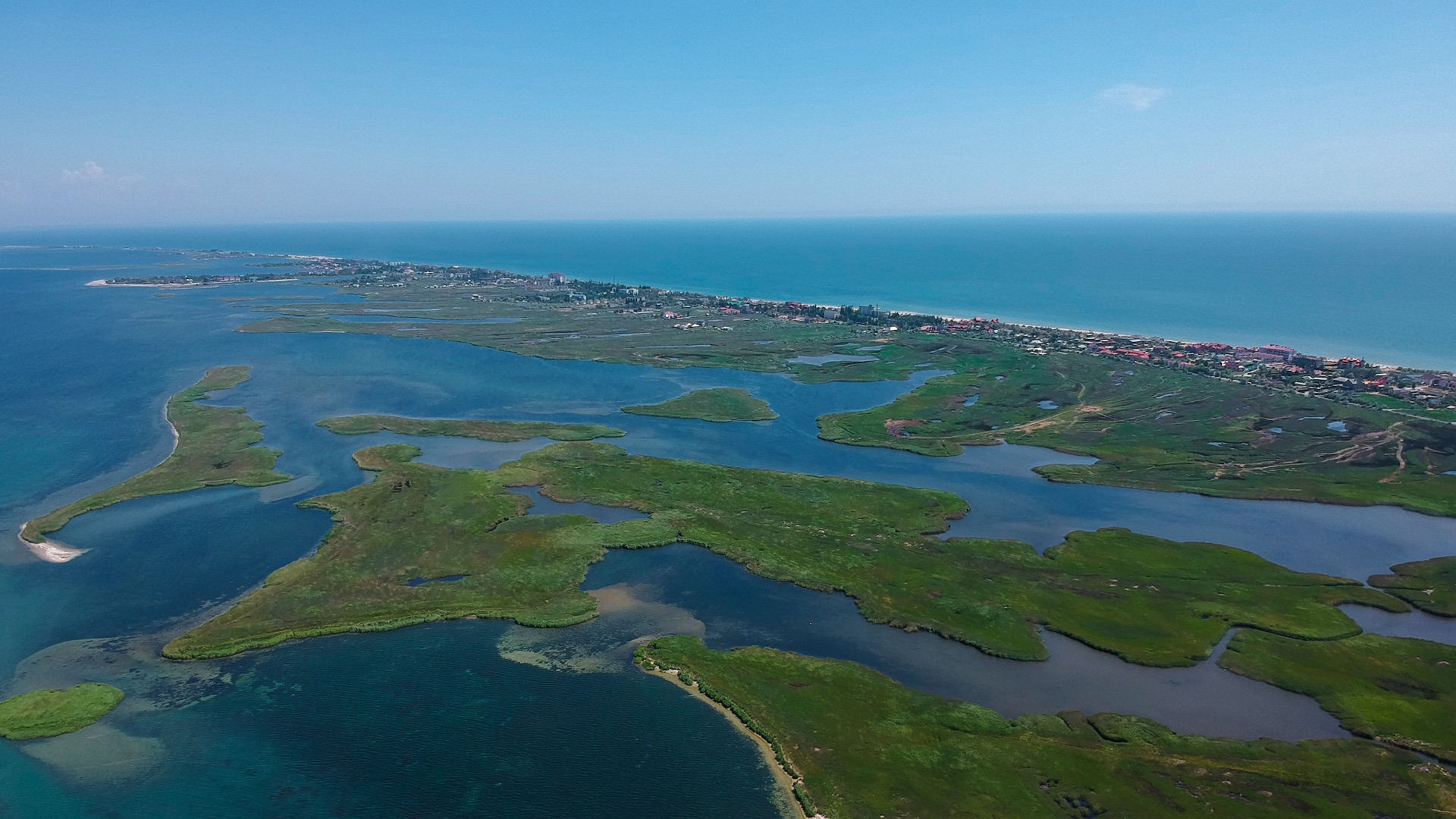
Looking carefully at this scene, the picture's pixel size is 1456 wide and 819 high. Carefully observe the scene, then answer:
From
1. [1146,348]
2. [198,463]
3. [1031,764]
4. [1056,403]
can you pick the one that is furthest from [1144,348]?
[198,463]

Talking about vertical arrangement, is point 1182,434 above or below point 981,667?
above

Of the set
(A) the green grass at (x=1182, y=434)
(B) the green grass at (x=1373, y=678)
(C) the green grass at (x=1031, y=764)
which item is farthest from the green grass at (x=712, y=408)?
(B) the green grass at (x=1373, y=678)

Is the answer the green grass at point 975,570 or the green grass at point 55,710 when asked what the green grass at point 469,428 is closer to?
the green grass at point 975,570

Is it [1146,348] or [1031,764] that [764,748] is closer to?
[1031,764]

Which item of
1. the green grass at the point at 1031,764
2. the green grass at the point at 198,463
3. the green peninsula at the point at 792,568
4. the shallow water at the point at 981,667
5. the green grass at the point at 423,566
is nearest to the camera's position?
the green grass at the point at 1031,764

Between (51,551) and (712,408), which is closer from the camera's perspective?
(51,551)

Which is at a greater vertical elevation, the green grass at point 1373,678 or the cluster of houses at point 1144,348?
the cluster of houses at point 1144,348

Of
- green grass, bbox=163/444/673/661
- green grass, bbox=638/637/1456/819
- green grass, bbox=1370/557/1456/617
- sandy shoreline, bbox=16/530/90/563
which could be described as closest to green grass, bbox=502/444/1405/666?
green grass, bbox=1370/557/1456/617
